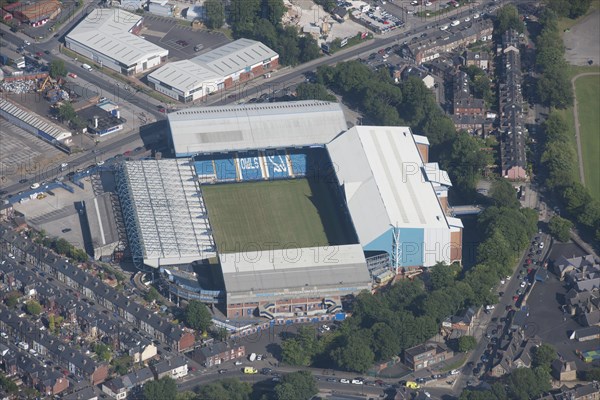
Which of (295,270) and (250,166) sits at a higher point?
(250,166)

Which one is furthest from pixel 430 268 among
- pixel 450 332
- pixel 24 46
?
pixel 24 46

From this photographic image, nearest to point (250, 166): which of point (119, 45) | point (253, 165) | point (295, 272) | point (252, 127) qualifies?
point (253, 165)

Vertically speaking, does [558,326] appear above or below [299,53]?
below

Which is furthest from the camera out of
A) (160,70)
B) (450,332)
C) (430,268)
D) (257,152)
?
(160,70)

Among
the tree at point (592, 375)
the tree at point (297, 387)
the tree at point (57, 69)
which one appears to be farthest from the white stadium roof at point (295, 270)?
the tree at point (57, 69)

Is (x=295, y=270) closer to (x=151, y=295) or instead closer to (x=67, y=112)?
(x=151, y=295)

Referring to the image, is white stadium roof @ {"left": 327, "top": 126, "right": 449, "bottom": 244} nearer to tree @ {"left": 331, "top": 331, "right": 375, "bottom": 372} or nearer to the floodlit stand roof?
the floodlit stand roof

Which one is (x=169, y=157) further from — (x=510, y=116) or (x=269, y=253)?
(x=510, y=116)
